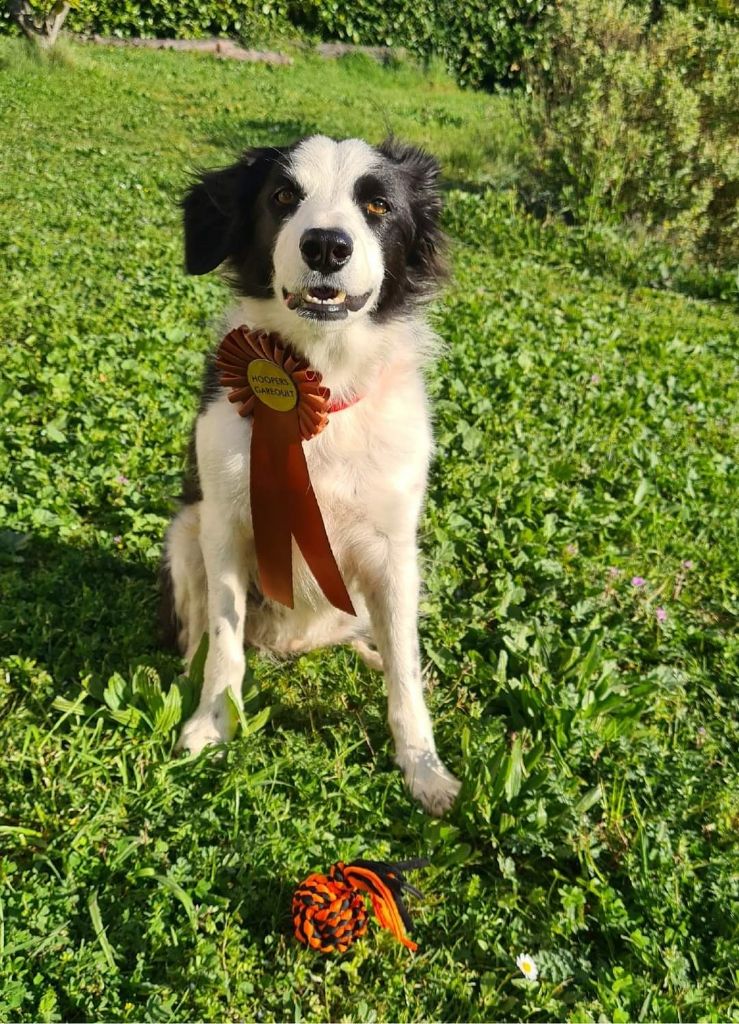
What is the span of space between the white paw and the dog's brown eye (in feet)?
5.21

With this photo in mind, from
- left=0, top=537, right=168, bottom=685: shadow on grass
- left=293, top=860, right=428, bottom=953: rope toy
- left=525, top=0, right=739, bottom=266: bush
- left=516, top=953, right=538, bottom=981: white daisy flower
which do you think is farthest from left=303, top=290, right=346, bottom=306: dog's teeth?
left=525, top=0, right=739, bottom=266: bush

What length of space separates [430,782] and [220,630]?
781mm

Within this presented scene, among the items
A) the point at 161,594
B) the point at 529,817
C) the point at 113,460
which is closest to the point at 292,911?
the point at 529,817

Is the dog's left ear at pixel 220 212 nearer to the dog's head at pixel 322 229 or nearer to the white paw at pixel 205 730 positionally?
the dog's head at pixel 322 229

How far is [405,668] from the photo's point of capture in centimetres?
251

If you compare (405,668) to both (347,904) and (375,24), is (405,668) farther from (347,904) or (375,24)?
(375,24)

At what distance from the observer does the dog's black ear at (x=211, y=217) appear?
2566 millimetres

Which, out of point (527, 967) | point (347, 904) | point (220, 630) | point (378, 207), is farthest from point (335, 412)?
point (527, 967)

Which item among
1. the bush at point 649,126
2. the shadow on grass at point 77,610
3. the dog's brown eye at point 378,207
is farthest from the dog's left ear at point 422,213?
the bush at point 649,126

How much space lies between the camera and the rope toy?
181 cm

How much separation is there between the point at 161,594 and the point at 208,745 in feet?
2.48

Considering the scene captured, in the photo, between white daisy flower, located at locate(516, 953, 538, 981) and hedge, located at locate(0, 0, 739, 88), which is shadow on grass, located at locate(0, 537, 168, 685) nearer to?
white daisy flower, located at locate(516, 953, 538, 981)

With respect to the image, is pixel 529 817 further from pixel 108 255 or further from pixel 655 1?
pixel 655 1

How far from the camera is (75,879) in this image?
74.2 inches
